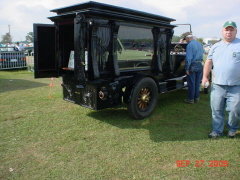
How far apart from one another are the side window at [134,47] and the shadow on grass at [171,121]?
115cm

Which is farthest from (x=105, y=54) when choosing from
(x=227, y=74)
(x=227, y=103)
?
(x=227, y=103)

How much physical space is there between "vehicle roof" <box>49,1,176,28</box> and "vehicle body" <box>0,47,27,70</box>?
31.8 ft

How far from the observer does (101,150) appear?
336cm

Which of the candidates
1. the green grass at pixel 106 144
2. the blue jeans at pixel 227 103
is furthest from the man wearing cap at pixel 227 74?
the green grass at pixel 106 144

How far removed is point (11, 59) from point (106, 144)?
38.5 ft

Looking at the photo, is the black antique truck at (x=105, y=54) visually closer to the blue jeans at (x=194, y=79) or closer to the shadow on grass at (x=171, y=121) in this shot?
the shadow on grass at (x=171, y=121)

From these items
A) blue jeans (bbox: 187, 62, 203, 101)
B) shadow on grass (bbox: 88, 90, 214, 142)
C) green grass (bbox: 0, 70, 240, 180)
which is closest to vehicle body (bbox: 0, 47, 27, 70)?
green grass (bbox: 0, 70, 240, 180)

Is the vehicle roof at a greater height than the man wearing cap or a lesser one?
greater

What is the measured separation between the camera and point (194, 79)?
6.00 metres

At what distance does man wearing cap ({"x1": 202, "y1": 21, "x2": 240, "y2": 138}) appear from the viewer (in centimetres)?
340

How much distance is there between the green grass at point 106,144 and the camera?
9.19 feet
